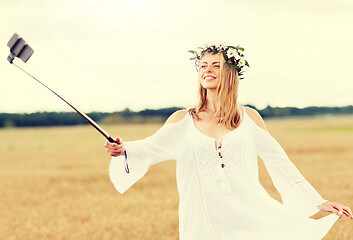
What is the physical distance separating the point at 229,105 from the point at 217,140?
1.18 feet

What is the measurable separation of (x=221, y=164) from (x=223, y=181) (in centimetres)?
15

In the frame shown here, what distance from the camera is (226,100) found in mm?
4445

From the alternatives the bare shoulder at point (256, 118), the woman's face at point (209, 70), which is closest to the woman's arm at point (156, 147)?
the woman's face at point (209, 70)

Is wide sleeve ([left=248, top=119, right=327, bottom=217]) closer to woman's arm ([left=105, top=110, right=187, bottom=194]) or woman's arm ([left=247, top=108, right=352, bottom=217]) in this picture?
woman's arm ([left=247, top=108, right=352, bottom=217])

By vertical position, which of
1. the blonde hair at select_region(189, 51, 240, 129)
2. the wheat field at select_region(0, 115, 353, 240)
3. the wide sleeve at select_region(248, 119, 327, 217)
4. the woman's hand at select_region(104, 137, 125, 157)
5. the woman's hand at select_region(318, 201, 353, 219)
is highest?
the blonde hair at select_region(189, 51, 240, 129)

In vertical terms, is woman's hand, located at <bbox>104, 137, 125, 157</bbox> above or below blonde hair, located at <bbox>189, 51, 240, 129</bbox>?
below

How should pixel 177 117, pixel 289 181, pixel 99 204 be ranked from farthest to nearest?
1. pixel 99 204
2. pixel 289 181
3. pixel 177 117

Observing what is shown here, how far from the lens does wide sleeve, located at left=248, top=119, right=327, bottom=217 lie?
469 cm

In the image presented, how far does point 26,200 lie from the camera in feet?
38.6

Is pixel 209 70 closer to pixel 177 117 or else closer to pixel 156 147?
pixel 177 117

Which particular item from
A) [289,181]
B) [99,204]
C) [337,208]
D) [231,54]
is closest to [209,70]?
[231,54]

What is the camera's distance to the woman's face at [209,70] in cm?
445

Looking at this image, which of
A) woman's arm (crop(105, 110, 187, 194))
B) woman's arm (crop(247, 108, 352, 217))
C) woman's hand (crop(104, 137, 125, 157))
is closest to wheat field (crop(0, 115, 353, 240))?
woman's arm (crop(247, 108, 352, 217))

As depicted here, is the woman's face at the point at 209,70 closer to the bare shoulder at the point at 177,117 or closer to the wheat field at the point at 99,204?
the bare shoulder at the point at 177,117
